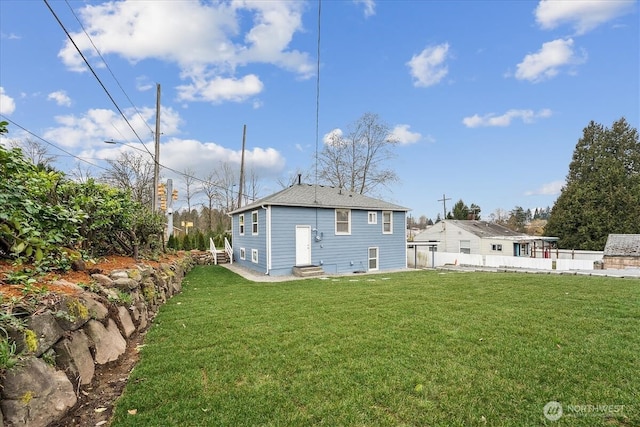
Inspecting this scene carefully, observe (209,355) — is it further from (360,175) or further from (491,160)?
(360,175)

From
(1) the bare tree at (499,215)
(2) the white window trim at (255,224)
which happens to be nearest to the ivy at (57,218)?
(2) the white window trim at (255,224)

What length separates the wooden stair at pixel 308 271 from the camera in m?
12.7

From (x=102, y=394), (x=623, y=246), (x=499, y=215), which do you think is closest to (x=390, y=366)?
(x=102, y=394)

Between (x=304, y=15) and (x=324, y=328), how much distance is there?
862 cm

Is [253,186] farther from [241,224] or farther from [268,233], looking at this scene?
[268,233]

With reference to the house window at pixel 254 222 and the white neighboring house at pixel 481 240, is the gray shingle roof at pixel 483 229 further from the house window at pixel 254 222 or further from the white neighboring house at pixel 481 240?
the house window at pixel 254 222

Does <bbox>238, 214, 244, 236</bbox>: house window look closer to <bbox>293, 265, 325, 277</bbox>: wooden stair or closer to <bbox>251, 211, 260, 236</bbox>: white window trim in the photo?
<bbox>251, 211, 260, 236</bbox>: white window trim

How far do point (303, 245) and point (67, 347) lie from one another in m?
11.0

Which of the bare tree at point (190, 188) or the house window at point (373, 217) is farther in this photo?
the bare tree at point (190, 188)

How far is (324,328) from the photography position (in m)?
4.64

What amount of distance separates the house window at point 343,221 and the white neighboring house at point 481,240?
14.6 m

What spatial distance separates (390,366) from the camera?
3.25 metres

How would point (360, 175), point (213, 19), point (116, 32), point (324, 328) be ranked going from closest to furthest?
1. point (324, 328)
2. point (116, 32)
3. point (213, 19)
4. point (360, 175)

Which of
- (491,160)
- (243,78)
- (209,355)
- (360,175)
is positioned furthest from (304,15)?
(360,175)
